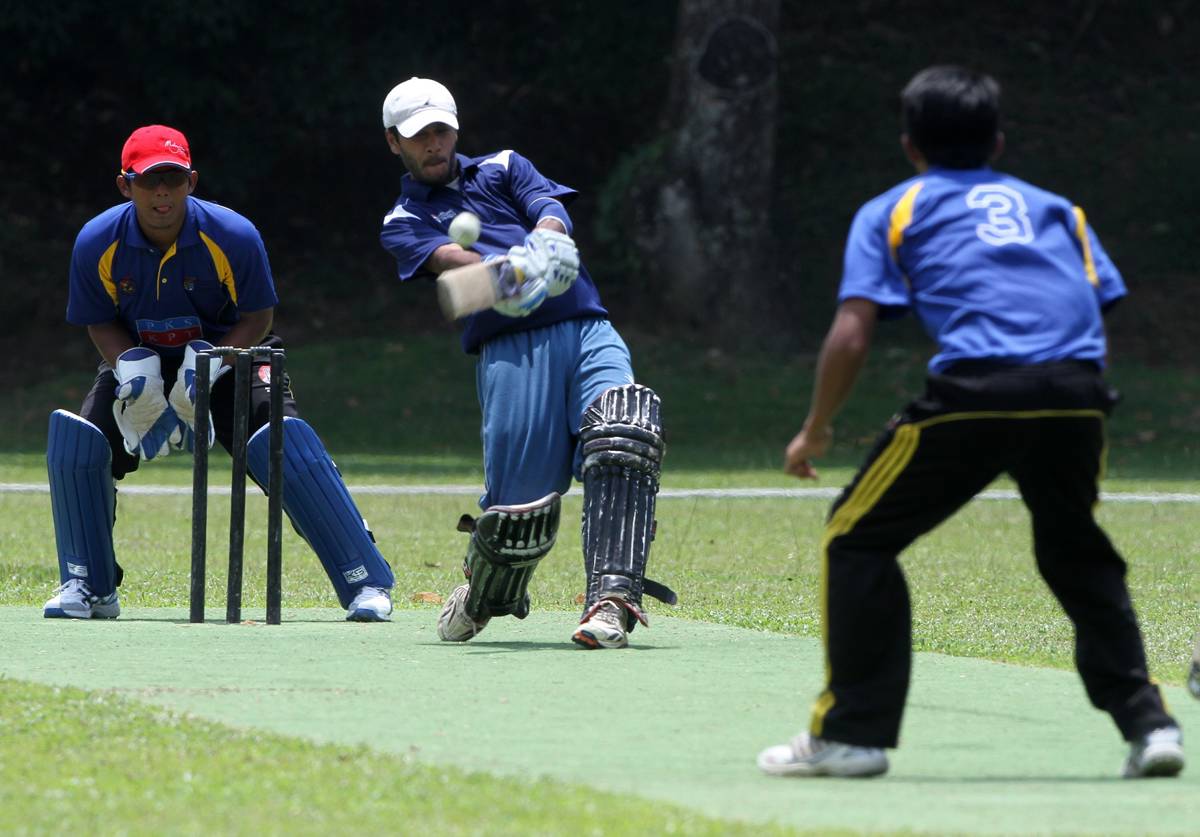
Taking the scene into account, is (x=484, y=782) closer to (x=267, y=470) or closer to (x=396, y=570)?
(x=267, y=470)

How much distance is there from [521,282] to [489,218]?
0.77 m

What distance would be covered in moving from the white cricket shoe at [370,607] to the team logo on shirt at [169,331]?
1.18 m

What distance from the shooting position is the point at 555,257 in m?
6.82

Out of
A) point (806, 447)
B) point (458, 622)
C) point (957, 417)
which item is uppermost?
point (957, 417)

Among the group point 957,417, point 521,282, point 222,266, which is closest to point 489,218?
point 521,282

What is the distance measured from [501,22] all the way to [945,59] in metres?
5.66

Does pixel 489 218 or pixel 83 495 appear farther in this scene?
pixel 83 495

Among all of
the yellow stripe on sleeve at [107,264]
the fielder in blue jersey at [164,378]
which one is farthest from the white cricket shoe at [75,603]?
the yellow stripe on sleeve at [107,264]

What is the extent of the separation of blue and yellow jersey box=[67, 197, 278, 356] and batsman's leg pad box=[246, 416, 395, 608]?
571 mm

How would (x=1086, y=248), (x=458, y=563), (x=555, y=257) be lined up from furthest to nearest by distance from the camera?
(x=458, y=563) → (x=555, y=257) → (x=1086, y=248)

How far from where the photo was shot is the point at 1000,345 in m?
4.78

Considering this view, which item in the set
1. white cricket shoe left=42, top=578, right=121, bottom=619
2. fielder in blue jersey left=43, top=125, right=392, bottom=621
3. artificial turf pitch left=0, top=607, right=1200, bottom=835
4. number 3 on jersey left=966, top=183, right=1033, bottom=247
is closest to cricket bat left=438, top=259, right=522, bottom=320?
artificial turf pitch left=0, top=607, right=1200, bottom=835

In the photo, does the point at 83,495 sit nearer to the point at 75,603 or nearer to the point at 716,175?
the point at 75,603

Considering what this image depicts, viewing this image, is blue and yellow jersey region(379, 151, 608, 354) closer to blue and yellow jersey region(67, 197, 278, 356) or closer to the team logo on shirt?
blue and yellow jersey region(67, 197, 278, 356)
